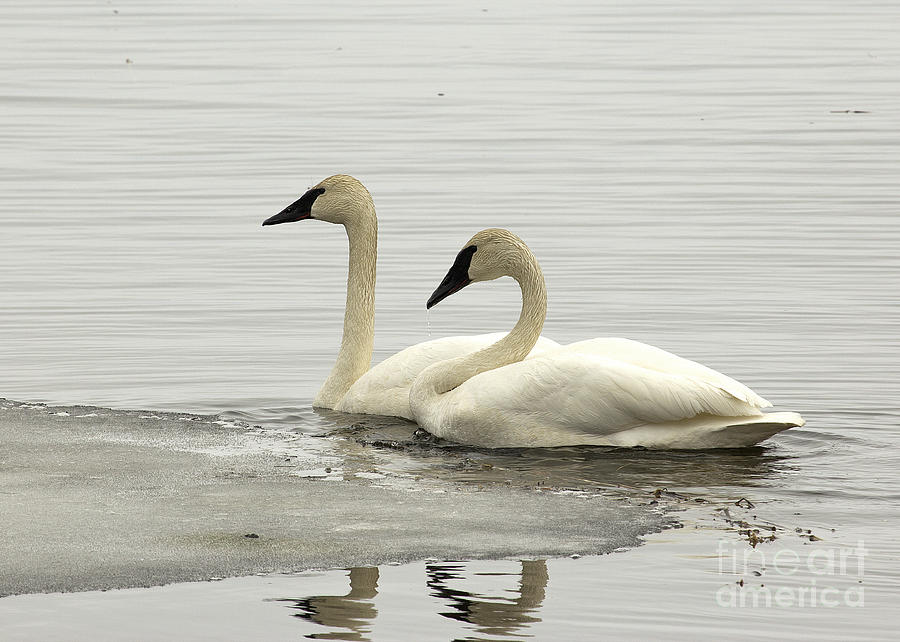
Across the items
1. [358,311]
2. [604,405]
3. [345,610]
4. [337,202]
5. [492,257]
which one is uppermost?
[337,202]

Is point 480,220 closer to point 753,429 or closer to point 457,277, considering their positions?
point 457,277

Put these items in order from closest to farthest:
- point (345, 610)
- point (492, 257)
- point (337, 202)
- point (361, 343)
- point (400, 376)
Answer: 1. point (345, 610)
2. point (492, 257)
3. point (400, 376)
4. point (361, 343)
5. point (337, 202)

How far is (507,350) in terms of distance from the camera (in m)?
9.59

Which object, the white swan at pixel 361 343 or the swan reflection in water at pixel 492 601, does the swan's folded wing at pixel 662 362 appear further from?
the swan reflection in water at pixel 492 601

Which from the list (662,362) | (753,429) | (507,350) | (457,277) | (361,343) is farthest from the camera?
(361,343)

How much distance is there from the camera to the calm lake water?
34.2ft

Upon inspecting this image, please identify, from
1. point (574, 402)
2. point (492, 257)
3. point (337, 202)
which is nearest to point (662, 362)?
point (574, 402)

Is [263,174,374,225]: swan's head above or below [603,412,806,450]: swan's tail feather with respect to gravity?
above

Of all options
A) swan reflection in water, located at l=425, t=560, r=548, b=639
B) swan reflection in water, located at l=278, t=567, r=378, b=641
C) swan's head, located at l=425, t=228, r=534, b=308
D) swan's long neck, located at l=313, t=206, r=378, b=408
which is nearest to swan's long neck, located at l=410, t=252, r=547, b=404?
swan's head, located at l=425, t=228, r=534, b=308

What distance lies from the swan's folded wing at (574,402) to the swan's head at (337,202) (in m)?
1.92

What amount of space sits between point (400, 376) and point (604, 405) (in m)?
1.67

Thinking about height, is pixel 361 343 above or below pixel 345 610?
above

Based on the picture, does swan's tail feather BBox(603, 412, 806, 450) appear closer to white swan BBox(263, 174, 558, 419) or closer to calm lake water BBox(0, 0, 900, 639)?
calm lake water BBox(0, 0, 900, 639)

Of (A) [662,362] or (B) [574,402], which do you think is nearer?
(B) [574,402]
